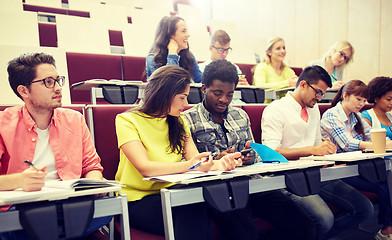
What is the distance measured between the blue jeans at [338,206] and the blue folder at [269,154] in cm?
17

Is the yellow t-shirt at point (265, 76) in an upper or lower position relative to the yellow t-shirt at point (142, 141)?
upper

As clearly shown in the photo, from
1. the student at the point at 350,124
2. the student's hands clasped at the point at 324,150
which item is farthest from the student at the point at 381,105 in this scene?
the student's hands clasped at the point at 324,150

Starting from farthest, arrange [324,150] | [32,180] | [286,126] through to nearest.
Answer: [286,126] → [324,150] → [32,180]

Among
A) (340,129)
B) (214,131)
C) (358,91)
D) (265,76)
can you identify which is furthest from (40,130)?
(265,76)

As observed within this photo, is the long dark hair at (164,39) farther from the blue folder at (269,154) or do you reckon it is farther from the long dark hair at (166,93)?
the blue folder at (269,154)

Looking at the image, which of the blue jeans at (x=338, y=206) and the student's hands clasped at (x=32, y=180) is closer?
the student's hands clasped at (x=32, y=180)

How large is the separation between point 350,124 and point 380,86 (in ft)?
1.14

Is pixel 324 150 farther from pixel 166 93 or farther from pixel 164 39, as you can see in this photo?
pixel 164 39

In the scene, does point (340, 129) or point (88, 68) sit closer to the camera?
point (340, 129)

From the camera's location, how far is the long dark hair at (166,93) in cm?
104

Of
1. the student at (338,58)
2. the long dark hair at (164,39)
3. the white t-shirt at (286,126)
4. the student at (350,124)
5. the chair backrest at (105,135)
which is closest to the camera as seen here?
the chair backrest at (105,135)

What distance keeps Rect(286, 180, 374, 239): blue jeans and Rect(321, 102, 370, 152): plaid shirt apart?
0.23m

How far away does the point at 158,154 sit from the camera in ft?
3.34

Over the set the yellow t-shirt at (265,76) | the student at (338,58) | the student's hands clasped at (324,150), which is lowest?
the student's hands clasped at (324,150)
